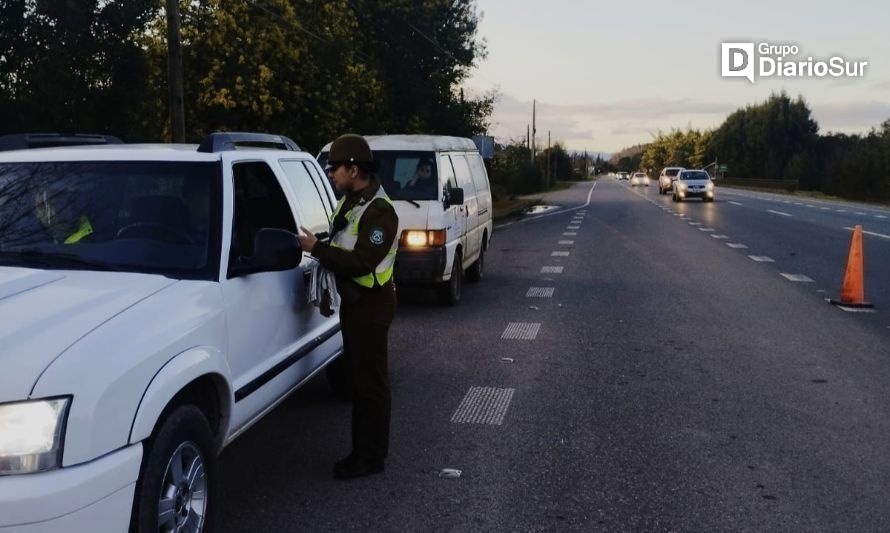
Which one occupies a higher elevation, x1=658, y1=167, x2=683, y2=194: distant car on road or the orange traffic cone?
x1=658, y1=167, x2=683, y2=194: distant car on road

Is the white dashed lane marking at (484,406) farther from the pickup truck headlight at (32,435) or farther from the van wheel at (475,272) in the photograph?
the van wheel at (475,272)

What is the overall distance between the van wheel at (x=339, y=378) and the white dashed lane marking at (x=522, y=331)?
2694 millimetres

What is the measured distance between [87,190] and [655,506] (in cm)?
318

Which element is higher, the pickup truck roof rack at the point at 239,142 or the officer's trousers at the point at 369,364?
the pickup truck roof rack at the point at 239,142

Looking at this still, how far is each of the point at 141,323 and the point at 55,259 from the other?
935mm

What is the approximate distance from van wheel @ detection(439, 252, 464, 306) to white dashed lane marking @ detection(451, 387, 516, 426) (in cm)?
366

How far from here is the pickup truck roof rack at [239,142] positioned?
4.56m

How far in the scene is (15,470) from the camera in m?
2.71

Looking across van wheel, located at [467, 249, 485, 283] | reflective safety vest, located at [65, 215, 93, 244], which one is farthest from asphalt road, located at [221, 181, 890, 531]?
reflective safety vest, located at [65, 215, 93, 244]

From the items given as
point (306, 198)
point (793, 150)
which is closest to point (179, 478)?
point (306, 198)

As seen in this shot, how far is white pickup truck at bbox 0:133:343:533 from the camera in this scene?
2760 mm

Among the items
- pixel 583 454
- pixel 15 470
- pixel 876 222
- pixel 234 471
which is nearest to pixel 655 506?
pixel 583 454

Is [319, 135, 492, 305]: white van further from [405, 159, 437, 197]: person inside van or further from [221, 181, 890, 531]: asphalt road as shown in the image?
[221, 181, 890, 531]: asphalt road

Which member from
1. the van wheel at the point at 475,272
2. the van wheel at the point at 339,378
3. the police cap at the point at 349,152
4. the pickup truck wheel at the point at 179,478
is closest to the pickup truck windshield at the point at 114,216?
the police cap at the point at 349,152
